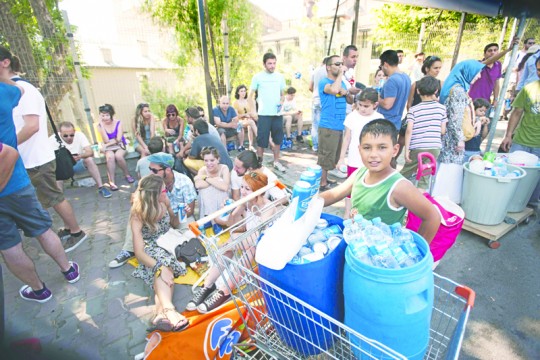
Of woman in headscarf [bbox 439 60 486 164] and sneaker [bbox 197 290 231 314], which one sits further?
woman in headscarf [bbox 439 60 486 164]

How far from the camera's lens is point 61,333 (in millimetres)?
2580

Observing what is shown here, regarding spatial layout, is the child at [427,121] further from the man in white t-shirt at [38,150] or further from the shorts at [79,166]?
the shorts at [79,166]

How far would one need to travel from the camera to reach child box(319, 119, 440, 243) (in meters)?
1.71

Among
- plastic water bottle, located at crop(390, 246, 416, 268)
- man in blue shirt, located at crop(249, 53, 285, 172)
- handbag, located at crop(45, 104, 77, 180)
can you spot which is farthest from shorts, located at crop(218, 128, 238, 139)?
plastic water bottle, located at crop(390, 246, 416, 268)

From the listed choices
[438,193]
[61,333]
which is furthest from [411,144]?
[61,333]

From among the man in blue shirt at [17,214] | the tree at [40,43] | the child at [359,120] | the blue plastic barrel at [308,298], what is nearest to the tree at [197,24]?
the tree at [40,43]

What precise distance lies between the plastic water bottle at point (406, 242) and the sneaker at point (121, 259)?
3.12m

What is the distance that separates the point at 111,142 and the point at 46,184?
8.00 ft

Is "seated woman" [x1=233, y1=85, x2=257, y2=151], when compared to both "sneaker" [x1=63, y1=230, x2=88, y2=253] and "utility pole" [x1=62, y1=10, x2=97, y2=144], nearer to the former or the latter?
"utility pole" [x1=62, y1=10, x2=97, y2=144]

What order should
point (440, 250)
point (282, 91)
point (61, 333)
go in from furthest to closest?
point (282, 91) < point (61, 333) < point (440, 250)

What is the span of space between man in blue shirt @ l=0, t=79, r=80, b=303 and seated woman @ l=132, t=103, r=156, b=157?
3.01 meters

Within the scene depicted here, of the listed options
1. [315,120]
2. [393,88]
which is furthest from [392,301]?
[315,120]

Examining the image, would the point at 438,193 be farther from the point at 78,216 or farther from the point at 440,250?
the point at 78,216

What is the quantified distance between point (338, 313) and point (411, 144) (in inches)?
119
